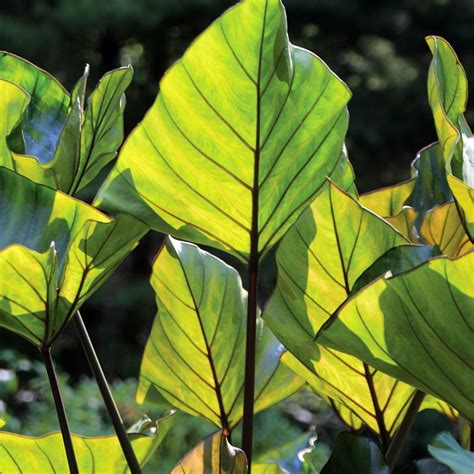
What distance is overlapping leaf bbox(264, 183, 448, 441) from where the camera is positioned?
0.50m

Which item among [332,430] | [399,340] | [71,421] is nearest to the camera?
[399,340]

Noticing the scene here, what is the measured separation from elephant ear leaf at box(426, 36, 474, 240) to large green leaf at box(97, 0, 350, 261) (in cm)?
5

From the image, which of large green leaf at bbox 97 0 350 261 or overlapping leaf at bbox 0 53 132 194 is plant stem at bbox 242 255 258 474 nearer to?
large green leaf at bbox 97 0 350 261

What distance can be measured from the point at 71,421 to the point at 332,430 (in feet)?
8.74

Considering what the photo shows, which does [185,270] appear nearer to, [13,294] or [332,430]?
[13,294]

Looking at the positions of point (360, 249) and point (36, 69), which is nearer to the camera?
point (360, 249)

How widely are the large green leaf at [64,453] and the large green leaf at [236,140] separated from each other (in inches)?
7.0

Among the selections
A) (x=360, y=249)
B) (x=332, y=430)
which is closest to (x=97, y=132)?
(x=360, y=249)

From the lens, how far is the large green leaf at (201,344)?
648 mm

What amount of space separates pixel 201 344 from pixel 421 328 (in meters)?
0.26

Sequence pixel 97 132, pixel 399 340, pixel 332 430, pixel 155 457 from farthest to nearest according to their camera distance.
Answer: pixel 332 430 < pixel 155 457 < pixel 97 132 < pixel 399 340

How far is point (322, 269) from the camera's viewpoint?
53cm

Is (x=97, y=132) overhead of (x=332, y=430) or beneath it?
overhead

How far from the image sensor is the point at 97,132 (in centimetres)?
58
